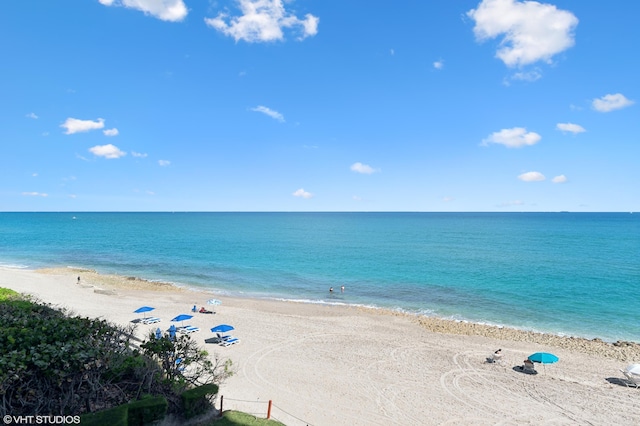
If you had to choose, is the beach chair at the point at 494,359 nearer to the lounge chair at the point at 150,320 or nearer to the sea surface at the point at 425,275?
the sea surface at the point at 425,275

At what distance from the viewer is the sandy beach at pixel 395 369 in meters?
16.2

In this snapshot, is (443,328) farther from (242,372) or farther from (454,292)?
(242,372)

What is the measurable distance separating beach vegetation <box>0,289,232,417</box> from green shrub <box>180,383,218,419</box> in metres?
0.03

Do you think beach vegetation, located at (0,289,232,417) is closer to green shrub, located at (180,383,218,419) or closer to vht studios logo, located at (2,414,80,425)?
green shrub, located at (180,383,218,419)

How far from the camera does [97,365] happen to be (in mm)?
9828

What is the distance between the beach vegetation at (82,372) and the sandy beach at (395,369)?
4194 mm

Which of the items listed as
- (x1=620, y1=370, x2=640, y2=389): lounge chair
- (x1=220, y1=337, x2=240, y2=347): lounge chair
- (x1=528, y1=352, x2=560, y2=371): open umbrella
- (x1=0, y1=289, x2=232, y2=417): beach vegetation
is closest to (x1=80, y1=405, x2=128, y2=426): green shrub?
(x1=0, y1=289, x2=232, y2=417): beach vegetation

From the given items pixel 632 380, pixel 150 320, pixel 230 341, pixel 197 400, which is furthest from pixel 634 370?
pixel 150 320

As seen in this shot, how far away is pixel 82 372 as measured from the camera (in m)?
9.45

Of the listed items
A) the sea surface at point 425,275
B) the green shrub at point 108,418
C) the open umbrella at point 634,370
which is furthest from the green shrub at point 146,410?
the sea surface at point 425,275

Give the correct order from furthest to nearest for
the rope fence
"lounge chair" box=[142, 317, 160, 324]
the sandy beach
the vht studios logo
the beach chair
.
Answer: "lounge chair" box=[142, 317, 160, 324] < the beach chair < the sandy beach < the rope fence < the vht studios logo

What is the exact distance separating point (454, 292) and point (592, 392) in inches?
933

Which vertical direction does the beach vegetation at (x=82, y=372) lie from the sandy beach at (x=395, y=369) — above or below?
above

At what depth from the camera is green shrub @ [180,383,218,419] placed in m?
11.0
